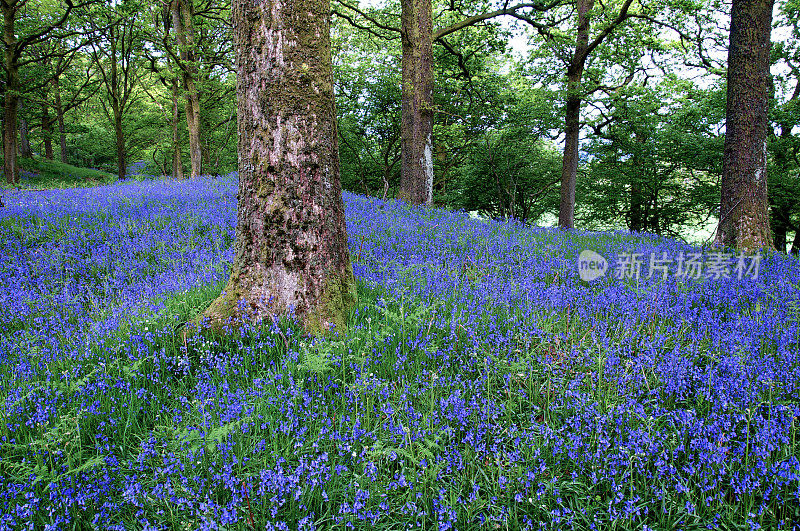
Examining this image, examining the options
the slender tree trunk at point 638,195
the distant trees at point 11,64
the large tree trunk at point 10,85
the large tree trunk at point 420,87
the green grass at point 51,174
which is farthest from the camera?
the green grass at point 51,174

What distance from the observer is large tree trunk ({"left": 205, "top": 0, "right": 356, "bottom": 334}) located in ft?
10.9

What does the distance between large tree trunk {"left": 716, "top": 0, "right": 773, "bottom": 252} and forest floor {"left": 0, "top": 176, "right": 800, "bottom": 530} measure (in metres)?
2.94

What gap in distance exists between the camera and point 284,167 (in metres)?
3.34

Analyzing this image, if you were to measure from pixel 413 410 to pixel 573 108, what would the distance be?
43.6ft

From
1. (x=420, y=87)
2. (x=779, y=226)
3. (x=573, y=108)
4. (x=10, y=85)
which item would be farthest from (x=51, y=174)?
(x=779, y=226)

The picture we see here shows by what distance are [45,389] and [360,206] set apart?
712 cm

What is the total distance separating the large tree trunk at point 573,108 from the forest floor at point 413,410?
9282mm

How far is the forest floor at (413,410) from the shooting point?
1.91 meters

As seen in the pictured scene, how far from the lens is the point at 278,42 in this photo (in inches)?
130

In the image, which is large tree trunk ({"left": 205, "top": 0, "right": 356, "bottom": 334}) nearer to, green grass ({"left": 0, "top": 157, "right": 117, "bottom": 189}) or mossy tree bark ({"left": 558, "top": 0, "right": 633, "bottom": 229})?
mossy tree bark ({"left": 558, "top": 0, "right": 633, "bottom": 229})

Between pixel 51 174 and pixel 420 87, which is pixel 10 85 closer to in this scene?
pixel 51 174

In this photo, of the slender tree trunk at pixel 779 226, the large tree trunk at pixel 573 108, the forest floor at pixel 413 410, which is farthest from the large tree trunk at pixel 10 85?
the slender tree trunk at pixel 779 226

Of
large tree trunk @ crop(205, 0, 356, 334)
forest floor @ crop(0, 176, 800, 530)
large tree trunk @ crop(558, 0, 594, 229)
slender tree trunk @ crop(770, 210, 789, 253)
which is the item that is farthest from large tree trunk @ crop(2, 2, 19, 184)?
slender tree trunk @ crop(770, 210, 789, 253)

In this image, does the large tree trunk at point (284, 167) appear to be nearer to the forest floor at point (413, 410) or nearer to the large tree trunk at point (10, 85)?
the forest floor at point (413, 410)
